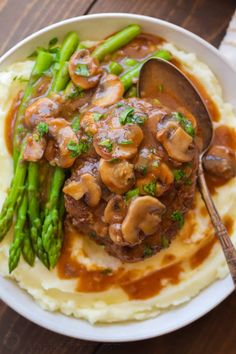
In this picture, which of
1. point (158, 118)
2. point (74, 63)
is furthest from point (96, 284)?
point (74, 63)

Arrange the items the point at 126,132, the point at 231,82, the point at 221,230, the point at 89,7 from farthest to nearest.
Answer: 1. the point at 89,7
2. the point at 231,82
3. the point at 221,230
4. the point at 126,132

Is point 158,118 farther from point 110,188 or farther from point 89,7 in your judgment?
point 89,7

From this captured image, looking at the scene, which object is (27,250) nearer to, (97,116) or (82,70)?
(97,116)

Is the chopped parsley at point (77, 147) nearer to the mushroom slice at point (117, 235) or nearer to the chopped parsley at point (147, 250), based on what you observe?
the mushroom slice at point (117, 235)

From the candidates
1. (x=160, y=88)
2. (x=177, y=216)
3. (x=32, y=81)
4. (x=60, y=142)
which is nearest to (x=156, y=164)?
(x=177, y=216)

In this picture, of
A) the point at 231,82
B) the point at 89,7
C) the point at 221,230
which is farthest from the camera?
A: the point at 89,7


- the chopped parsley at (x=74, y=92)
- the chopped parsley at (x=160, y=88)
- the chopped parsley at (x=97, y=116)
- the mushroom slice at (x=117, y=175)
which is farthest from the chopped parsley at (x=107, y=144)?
the chopped parsley at (x=160, y=88)
